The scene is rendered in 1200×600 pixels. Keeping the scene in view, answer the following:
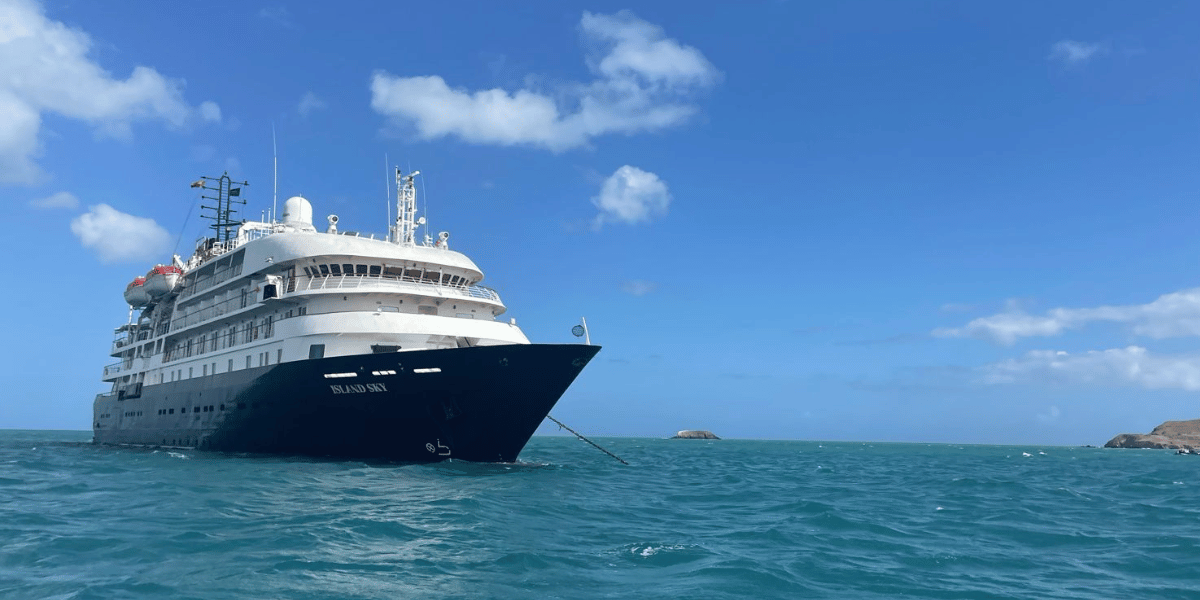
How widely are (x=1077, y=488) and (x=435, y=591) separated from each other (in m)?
27.8

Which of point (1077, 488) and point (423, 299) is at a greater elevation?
point (423, 299)

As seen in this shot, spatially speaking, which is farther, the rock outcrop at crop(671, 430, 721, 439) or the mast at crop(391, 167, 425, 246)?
the rock outcrop at crop(671, 430, 721, 439)

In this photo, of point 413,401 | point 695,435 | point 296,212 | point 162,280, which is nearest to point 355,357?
point 413,401

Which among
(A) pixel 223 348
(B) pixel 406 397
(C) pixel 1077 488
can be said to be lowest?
(C) pixel 1077 488

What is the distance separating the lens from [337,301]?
29.4 metres

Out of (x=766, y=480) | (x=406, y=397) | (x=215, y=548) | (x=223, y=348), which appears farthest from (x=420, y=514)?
(x=223, y=348)

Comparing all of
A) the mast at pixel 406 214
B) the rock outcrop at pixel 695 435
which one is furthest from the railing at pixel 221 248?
the rock outcrop at pixel 695 435

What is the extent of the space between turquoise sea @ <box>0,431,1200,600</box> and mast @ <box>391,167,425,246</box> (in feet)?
44.8

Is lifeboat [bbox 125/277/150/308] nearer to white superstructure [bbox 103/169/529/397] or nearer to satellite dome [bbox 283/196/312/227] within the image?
white superstructure [bbox 103/169/529/397]

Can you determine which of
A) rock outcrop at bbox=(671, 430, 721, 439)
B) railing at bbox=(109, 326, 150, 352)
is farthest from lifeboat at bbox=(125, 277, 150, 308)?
rock outcrop at bbox=(671, 430, 721, 439)

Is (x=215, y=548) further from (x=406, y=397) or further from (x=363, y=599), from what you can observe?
(x=406, y=397)

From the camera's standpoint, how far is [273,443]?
29.8m

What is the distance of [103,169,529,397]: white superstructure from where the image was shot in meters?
28.0

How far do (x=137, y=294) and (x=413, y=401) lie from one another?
3056 centimetres
